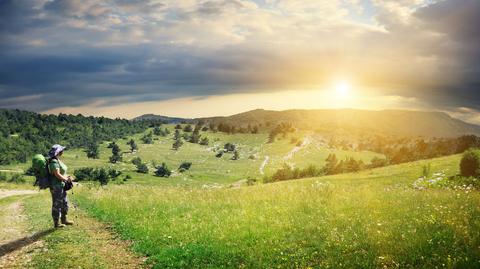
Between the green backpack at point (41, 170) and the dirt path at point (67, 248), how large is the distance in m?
2.53

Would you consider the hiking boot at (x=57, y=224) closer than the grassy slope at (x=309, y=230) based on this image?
No

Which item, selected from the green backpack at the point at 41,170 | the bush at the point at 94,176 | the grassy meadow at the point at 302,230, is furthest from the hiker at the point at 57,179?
the bush at the point at 94,176

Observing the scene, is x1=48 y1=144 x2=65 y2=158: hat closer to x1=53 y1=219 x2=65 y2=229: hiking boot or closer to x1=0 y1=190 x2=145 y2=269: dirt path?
x1=53 y1=219 x2=65 y2=229: hiking boot

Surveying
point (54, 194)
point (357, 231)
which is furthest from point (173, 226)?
point (357, 231)

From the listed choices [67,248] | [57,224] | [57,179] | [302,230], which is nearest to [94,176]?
[57,224]

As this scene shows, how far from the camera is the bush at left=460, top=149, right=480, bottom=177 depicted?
187 feet

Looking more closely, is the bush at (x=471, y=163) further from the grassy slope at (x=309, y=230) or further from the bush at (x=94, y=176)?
the bush at (x=94, y=176)

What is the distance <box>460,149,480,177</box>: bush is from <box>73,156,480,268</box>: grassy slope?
4479 centimetres

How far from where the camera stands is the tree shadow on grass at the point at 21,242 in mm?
16344

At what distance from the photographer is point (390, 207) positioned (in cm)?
1675

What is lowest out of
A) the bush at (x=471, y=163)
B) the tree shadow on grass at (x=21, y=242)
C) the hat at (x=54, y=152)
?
the bush at (x=471, y=163)

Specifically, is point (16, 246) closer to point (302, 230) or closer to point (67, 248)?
point (67, 248)

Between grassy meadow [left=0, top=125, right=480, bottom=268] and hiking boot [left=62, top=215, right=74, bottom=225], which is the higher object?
grassy meadow [left=0, top=125, right=480, bottom=268]

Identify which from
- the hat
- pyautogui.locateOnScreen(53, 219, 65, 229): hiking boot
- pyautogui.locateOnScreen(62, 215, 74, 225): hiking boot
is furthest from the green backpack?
pyautogui.locateOnScreen(62, 215, 74, 225): hiking boot
